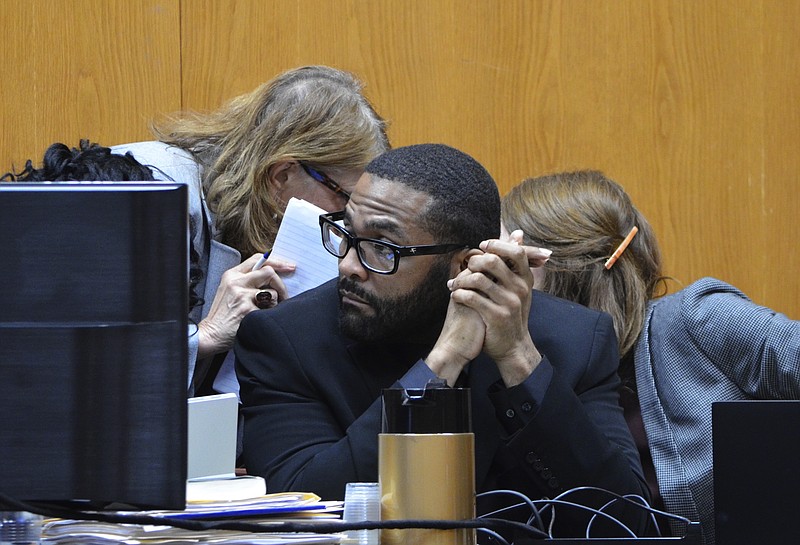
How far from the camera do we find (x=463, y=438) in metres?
1.09

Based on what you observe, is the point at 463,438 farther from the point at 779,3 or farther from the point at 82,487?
the point at 779,3

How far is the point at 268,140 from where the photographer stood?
99.6 inches

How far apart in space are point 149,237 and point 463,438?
1.20 ft

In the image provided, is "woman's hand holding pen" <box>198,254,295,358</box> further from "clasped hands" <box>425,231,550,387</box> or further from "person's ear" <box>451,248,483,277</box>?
"clasped hands" <box>425,231,550,387</box>

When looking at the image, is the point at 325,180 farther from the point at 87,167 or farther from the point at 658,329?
the point at 658,329

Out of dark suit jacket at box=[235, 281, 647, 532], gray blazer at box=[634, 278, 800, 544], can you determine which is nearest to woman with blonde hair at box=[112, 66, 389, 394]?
dark suit jacket at box=[235, 281, 647, 532]

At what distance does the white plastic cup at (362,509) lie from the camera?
3.53ft

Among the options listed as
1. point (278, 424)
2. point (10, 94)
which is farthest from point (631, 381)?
point (10, 94)

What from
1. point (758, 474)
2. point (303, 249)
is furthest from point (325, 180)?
point (758, 474)

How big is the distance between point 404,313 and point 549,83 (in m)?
1.46

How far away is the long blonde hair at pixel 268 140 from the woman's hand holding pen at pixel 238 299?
17cm

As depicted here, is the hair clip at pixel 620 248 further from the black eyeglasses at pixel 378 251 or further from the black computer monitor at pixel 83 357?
the black computer monitor at pixel 83 357

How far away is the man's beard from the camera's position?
183cm

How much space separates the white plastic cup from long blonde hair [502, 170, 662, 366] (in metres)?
1.32
